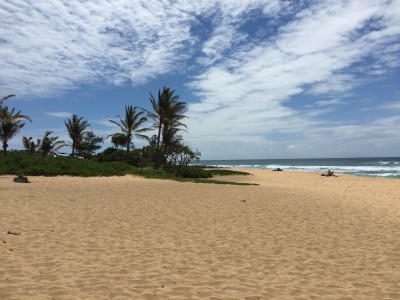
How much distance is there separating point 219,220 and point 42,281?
5.97m

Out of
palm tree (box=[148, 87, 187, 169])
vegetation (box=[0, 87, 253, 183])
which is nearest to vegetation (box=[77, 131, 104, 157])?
vegetation (box=[0, 87, 253, 183])

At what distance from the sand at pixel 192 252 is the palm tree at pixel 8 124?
19.4 meters

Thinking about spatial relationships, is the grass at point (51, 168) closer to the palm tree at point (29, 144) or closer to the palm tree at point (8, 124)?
the palm tree at point (8, 124)

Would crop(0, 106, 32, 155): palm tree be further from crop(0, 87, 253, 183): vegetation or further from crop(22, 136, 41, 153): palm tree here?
crop(22, 136, 41, 153): palm tree

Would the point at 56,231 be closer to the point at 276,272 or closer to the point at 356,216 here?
the point at 276,272

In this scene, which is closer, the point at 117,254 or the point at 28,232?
the point at 117,254

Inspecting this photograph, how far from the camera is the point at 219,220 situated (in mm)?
10102

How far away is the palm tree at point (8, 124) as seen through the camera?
28141 millimetres

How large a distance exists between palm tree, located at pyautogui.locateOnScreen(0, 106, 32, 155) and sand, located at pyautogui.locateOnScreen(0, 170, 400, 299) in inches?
763

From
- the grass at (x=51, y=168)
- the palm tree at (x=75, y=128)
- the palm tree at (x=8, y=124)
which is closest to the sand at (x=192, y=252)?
the grass at (x=51, y=168)

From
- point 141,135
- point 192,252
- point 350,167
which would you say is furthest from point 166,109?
point 350,167

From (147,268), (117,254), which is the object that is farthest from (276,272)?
(117,254)

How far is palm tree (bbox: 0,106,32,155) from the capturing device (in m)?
28.1

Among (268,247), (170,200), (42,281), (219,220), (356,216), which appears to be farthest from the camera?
(170,200)
